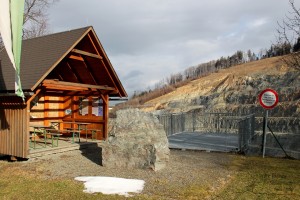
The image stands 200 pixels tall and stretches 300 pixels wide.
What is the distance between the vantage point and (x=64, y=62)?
14.5 metres

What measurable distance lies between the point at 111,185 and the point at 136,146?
197 centimetres

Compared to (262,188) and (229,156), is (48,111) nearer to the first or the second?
(229,156)

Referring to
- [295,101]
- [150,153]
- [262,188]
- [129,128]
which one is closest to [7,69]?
[129,128]

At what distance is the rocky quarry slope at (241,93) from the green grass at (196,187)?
74.3 ft

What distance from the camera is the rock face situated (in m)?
9.09

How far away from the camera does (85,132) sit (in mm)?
15594

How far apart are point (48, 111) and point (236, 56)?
214ft

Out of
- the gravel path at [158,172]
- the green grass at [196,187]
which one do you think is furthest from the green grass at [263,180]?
the gravel path at [158,172]

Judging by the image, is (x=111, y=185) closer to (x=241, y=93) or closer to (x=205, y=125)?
(x=205, y=125)

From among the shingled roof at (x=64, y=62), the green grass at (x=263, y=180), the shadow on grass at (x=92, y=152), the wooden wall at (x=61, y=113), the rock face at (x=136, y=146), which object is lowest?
the green grass at (x=263, y=180)

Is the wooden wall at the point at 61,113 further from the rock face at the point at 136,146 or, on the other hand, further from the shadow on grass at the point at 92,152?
the rock face at the point at 136,146

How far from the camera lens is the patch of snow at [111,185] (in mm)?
7090

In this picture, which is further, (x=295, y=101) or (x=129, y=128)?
(x=295, y=101)

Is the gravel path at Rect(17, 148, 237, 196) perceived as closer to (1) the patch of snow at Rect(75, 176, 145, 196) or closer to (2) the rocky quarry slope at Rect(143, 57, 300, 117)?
(1) the patch of snow at Rect(75, 176, 145, 196)
